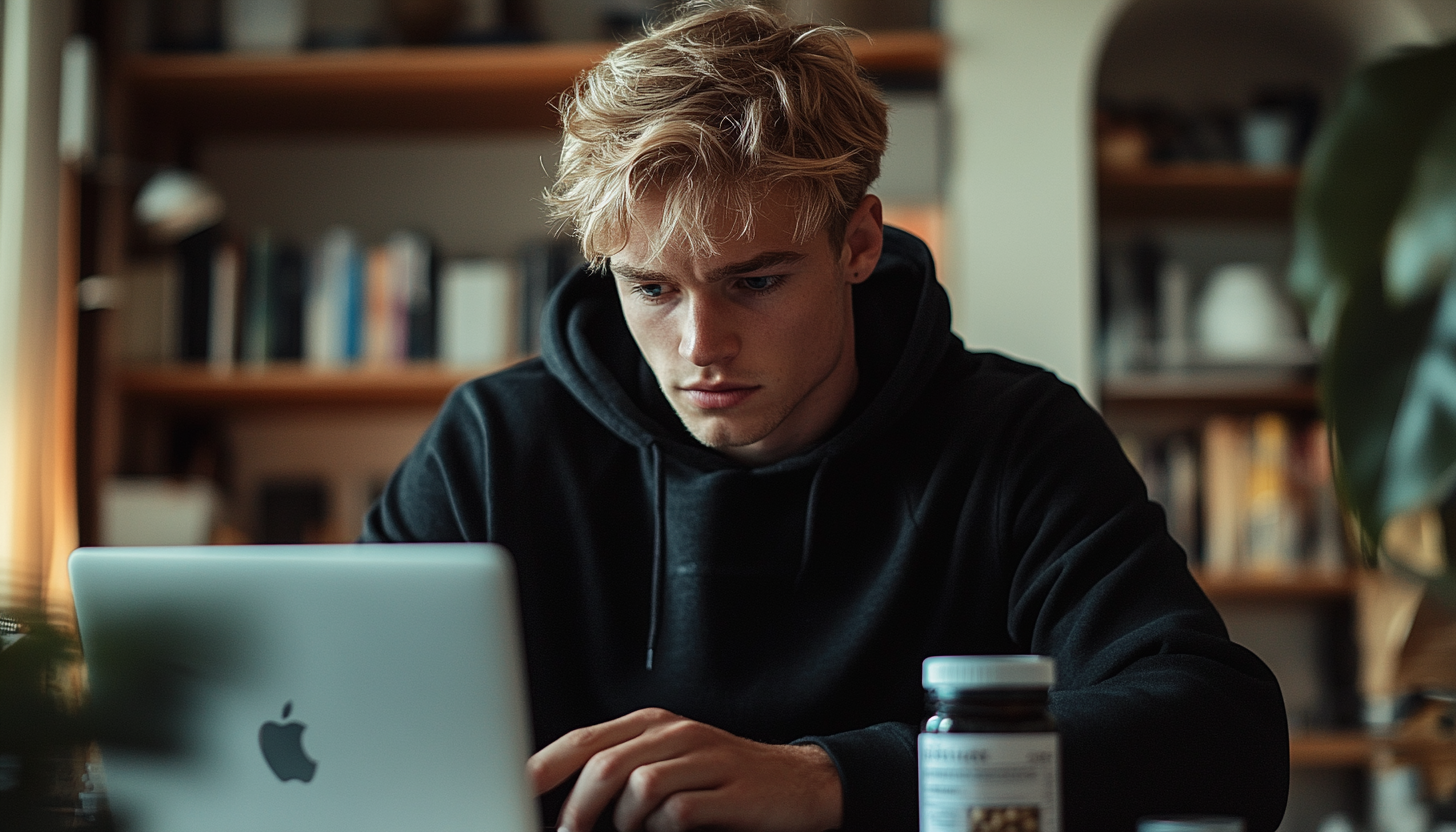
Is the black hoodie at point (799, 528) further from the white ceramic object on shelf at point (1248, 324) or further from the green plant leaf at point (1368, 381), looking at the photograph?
the white ceramic object on shelf at point (1248, 324)

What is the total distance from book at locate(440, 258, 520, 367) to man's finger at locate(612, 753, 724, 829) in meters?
1.83

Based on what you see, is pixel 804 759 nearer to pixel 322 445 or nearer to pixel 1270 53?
pixel 322 445

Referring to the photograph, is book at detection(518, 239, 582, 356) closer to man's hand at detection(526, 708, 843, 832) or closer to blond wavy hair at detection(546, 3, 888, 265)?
blond wavy hair at detection(546, 3, 888, 265)

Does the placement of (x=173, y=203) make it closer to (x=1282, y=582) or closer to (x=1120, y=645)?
(x=1120, y=645)

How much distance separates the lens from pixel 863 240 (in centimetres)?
135

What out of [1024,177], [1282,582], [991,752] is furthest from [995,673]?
[1282,582]

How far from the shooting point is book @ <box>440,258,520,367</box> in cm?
257

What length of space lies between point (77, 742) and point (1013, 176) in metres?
2.37

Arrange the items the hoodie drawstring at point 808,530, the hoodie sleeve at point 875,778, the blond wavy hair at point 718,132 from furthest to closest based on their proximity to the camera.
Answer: the hoodie drawstring at point 808,530 < the blond wavy hair at point 718,132 < the hoodie sleeve at point 875,778

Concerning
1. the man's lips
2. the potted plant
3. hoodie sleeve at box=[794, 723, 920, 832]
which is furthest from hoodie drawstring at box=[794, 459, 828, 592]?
the potted plant

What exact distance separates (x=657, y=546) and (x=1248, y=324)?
1.68 metres

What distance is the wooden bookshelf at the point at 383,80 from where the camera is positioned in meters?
2.55

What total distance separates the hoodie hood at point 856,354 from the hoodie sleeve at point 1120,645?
12 centimetres

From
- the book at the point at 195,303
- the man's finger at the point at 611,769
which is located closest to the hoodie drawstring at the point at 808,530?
the man's finger at the point at 611,769
